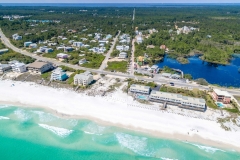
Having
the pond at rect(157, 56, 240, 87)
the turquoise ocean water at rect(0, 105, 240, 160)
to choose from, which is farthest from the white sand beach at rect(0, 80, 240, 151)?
the pond at rect(157, 56, 240, 87)

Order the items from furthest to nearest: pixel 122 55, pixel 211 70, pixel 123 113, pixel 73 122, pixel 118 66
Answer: pixel 122 55 → pixel 211 70 → pixel 118 66 → pixel 123 113 → pixel 73 122

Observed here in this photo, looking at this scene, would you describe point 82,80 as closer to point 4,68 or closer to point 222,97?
point 4,68

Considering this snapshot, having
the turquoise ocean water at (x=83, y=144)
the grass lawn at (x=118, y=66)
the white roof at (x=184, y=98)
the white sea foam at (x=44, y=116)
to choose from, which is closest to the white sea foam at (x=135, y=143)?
the turquoise ocean water at (x=83, y=144)

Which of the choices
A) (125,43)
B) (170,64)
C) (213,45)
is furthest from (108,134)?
(213,45)

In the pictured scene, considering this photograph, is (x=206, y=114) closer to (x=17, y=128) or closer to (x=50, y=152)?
(x=50, y=152)

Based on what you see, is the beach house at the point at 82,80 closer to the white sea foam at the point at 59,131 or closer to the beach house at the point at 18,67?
the white sea foam at the point at 59,131

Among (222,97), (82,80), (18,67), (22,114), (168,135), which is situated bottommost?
(168,135)

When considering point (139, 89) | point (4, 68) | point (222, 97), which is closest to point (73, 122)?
point (139, 89)
